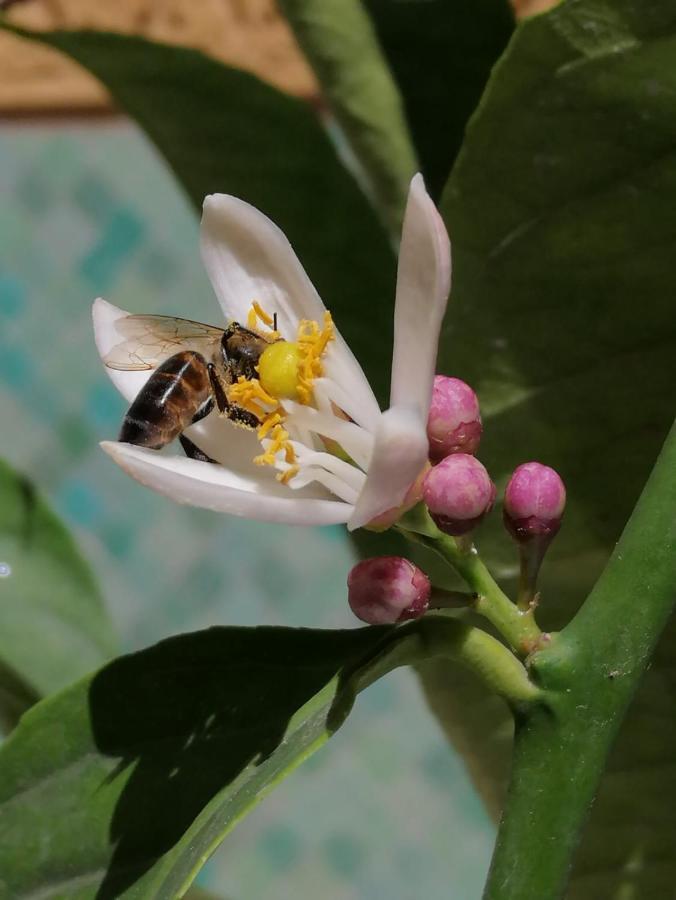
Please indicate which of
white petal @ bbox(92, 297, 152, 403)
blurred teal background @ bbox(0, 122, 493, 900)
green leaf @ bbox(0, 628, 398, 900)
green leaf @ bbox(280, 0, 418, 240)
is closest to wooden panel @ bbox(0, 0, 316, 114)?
blurred teal background @ bbox(0, 122, 493, 900)

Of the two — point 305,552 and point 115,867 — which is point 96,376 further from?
point 115,867

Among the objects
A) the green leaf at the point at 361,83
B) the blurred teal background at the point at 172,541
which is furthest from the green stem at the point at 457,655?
the blurred teal background at the point at 172,541

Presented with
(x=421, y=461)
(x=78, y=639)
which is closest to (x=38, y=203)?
(x=78, y=639)

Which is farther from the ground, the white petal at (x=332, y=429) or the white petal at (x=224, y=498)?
the white petal at (x=224, y=498)

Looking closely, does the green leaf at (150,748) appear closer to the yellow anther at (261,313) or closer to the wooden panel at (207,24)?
the yellow anther at (261,313)

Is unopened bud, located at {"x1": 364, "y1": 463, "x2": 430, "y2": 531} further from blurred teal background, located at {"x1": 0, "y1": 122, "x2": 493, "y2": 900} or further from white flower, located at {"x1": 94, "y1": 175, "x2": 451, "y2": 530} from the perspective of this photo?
blurred teal background, located at {"x1": 0, "y1": 122, "x2": 493, "y2": 900}

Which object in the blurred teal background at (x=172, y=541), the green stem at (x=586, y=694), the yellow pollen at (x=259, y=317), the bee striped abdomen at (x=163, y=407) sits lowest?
the blurred teal background at (x=172, y=541)
